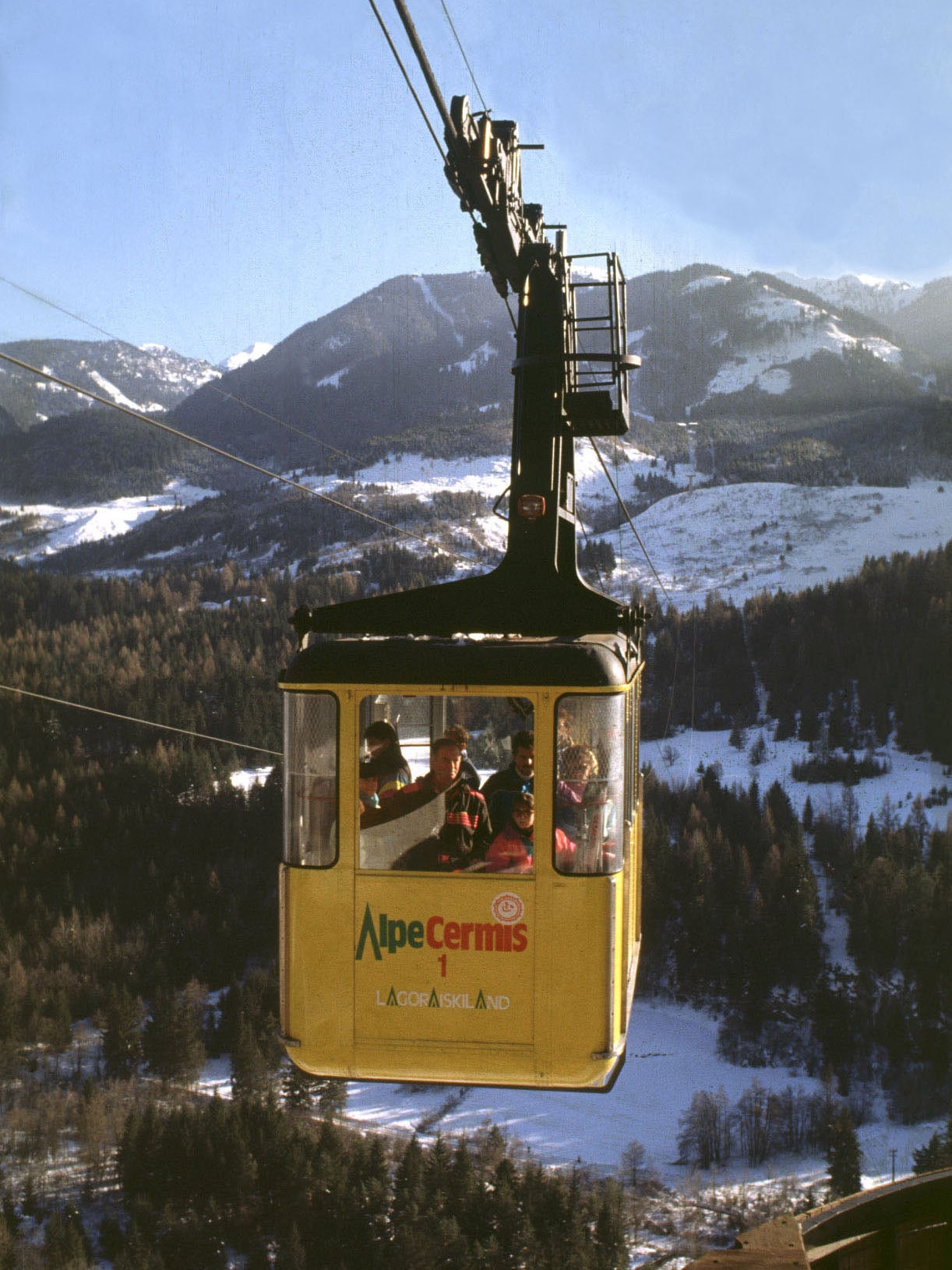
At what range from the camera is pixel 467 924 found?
5609 mm

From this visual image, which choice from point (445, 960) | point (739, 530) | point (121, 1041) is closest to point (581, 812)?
point (445, 960)

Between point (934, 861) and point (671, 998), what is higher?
point (934, 861)

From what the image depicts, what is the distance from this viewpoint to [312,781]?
5.74m

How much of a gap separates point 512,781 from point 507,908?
653 millimetres

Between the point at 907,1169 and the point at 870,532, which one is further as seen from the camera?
the point at 870,532

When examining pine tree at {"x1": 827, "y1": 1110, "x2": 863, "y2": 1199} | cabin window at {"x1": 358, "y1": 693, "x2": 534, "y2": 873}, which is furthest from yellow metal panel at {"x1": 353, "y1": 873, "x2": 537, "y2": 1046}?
pine tree at {"x1": 827, "y1": 1110, "x2": 863, "y2": 1199}

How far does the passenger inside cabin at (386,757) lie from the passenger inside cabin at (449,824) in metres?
0.13

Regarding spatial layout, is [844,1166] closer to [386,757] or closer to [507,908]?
[507,908]

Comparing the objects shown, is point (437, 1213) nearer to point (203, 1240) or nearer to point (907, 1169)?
point (203, 1240)

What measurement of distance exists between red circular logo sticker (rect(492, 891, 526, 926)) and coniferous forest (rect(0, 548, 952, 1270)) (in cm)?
4213

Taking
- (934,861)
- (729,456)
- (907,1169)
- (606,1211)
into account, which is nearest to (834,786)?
(934,861)

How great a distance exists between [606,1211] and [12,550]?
532ft

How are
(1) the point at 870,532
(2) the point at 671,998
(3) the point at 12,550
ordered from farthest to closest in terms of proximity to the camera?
(3) the point at 12,550, (1) the point at 870,532, (2) the point at 671,998

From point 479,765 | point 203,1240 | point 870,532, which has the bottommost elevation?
point 203,1240
